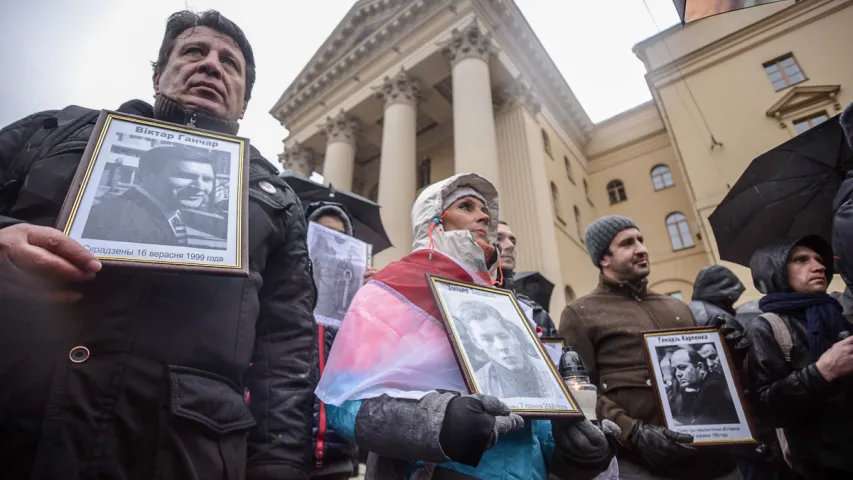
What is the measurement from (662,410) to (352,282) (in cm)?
241

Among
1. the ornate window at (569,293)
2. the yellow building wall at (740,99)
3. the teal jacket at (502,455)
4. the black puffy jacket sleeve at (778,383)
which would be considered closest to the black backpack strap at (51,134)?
the teal jacket at (502,455)

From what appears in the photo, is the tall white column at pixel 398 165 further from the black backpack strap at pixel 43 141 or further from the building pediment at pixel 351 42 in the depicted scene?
the black backpack strap at pixel 43 141

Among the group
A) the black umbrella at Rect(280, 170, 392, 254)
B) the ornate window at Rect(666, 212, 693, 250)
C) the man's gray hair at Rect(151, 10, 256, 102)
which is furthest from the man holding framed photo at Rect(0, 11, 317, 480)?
the ornate window at Rect(666, 212, 693, 250)

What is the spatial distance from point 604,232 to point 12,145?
3494 millimetres

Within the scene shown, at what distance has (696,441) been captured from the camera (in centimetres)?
233

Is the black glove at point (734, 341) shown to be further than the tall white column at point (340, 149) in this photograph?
No

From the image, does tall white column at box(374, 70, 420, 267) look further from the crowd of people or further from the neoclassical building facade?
the crowd of people

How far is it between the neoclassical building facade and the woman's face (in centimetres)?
964

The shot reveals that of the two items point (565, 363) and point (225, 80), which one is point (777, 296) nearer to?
point (565, 363)

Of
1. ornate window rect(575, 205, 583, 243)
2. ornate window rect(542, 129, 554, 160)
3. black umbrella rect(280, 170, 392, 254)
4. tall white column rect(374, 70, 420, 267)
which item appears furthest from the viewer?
ornate window rect(575, 205, 583, 243)

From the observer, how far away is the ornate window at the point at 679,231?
19255 mm

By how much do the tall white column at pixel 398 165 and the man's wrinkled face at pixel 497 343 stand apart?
11.3 metres

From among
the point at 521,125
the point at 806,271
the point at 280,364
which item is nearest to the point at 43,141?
the point at 280,364

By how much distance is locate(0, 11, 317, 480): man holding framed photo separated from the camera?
3.42 ft
